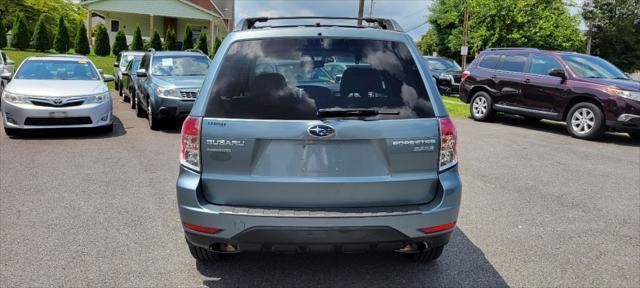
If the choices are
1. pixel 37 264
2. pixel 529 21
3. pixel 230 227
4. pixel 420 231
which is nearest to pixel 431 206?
pixel 420 231

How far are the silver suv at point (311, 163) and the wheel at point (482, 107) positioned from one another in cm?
1064

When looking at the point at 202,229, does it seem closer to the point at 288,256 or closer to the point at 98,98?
the point at 288,256

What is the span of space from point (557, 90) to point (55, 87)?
10.6 metres

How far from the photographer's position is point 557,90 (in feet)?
37.7

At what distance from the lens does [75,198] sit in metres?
5.59

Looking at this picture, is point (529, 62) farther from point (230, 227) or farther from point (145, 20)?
point (145, 20)

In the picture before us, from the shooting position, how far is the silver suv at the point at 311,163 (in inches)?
120

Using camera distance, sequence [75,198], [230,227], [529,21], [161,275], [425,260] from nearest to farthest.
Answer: [230,227], [161,275], [425,260], [75,198], [529,21]

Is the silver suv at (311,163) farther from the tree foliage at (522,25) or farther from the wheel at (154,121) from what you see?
the tree foliage at (522,25)

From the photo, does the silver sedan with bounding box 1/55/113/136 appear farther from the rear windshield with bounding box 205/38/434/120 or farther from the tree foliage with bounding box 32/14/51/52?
the tree foliage with bounding box 32/14/51/52

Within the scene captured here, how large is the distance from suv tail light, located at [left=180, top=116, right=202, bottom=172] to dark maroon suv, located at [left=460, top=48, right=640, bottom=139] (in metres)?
9.97

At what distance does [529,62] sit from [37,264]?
1164 cm

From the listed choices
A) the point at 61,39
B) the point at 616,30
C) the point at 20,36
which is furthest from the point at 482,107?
the point at 616,30

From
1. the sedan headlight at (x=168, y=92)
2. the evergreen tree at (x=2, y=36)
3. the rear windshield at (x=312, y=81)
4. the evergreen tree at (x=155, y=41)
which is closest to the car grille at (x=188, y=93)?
the sedan headlight at (x=168, y=92)
